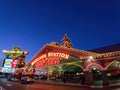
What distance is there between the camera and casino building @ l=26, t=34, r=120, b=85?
32.2 metres

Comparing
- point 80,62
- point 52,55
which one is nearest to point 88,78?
point 80,62

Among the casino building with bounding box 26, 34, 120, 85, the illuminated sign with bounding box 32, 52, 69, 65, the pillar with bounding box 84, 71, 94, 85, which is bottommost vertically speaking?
the pillar with bounding box 84, 71, 94, 85

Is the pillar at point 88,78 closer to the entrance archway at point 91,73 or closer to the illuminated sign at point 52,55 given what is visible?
the entrance archway at point 91,73

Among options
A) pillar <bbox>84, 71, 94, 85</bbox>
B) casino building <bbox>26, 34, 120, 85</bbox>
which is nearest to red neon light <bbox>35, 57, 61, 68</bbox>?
casino building <bbox>26, 34, 120, 85</bbox>

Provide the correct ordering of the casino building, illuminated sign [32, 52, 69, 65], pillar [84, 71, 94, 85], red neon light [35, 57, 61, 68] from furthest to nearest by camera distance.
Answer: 1. red neon light [35, 57, 61, 68]
2. illuminated sign [32, 52, 69, 65]
3. pillar [84, 71, 94, 85]
4. the casino building

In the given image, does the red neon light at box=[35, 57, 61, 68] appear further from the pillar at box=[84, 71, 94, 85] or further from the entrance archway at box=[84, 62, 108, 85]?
the pillar at box=[84, 71, 94, 85]

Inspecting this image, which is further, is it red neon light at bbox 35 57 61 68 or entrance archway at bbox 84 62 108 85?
red neon light at bbox 35 57 61 68

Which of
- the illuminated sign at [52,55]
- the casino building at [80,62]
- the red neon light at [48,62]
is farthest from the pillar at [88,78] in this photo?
the red neon light at [48,62]

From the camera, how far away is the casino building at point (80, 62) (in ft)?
106

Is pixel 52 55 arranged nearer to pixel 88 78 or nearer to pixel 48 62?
pixel 48 62

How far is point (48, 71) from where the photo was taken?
5344cm

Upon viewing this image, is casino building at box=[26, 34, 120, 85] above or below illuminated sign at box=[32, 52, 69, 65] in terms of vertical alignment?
below

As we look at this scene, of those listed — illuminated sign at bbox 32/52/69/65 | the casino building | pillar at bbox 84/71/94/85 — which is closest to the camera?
the casino building

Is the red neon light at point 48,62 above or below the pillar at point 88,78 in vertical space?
above
